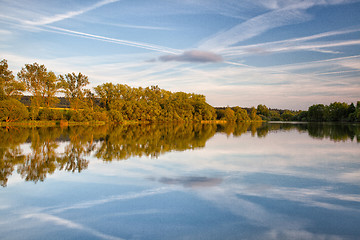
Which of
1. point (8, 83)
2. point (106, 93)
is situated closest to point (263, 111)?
point (106, 93)

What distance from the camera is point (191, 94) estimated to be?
300 feet

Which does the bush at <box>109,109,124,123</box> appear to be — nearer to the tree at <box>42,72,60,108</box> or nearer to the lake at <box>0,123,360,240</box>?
the tree at <box>42,72,60,108</box>

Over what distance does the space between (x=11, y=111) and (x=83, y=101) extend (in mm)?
20100

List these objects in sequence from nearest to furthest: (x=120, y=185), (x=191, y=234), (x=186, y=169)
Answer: (x=191, y=234)
(x=120, y=185)
(x=186, y=169)

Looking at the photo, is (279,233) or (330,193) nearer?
(279,233)

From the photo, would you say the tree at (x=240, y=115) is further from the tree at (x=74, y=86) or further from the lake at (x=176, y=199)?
the lake at (x=176, y=199)

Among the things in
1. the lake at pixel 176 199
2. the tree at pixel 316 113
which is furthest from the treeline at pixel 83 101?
the tree at pixel 316 113

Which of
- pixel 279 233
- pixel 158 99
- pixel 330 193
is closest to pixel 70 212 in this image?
pixel 279 233

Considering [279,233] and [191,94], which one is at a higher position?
[191,94]

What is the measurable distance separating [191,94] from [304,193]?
85.3 meters

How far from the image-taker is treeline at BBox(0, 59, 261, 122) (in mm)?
40875

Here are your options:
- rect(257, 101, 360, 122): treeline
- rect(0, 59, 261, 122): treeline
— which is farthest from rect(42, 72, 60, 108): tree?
rect(257, 101, 360, 122): treeline

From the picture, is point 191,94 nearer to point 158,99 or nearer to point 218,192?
point 158,99

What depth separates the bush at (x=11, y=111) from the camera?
35.6 meters
